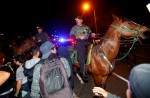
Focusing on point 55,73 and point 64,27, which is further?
point 64,27

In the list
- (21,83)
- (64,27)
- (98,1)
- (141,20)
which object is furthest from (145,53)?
(64,27)

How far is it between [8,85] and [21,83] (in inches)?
28.8

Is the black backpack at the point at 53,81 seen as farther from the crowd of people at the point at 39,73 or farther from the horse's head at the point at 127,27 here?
the horse's head at the point at 127,27

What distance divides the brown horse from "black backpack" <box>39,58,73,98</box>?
9.46 ft

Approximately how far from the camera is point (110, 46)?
612 cm

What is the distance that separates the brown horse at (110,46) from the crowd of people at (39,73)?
0.56 metres

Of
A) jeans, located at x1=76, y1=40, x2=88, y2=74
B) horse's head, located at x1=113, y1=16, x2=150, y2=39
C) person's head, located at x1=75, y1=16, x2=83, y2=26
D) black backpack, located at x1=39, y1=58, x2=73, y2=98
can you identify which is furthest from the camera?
person's head, located at x1=75, y1=16, x2=83, y2=26

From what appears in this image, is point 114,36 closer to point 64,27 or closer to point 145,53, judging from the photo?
point 145,53

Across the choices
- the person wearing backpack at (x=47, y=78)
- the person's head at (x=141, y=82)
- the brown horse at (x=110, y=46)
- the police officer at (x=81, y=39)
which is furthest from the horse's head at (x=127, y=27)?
the person's head at (x=141, y=82)

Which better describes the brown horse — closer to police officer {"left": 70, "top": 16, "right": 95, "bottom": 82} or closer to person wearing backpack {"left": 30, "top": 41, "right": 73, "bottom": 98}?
police officer {"left": 70, "top": 16, "right": 95, "bottom": 82}

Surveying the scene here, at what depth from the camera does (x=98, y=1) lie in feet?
126

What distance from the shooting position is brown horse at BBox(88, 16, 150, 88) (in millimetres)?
5953

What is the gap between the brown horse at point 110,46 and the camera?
5.95 m

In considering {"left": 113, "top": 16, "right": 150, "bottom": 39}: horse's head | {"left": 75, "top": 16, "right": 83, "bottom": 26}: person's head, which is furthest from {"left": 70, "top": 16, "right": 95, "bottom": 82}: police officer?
{"left": 113, "top": 16, "right": 150, "bottom": 39}: horse's head
